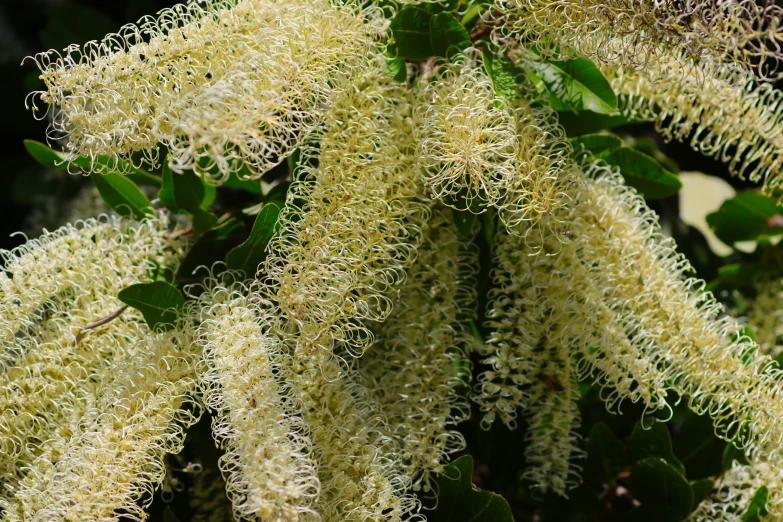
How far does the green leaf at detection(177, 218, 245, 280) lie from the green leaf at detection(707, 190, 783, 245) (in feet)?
3.83

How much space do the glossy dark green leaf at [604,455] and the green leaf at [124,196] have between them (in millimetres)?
898

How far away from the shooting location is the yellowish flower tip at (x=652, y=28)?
916 millimetres

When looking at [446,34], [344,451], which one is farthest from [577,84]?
[344,451]

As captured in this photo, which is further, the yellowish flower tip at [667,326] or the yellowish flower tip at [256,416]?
the yellowish flower tip at [667,326]

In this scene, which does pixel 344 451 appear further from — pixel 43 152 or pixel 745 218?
pixel 745 218

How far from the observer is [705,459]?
1.40 metres

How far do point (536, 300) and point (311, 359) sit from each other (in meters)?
0.40

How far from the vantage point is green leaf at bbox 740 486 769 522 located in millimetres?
1229

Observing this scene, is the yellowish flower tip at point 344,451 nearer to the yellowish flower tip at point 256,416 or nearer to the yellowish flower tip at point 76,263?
the yellowish flower tip at point 256,416

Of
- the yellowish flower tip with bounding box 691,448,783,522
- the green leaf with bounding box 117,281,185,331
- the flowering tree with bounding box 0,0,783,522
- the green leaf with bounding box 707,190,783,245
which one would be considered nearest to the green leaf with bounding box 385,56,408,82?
the flowering tree with bounding box 0,0,783,522

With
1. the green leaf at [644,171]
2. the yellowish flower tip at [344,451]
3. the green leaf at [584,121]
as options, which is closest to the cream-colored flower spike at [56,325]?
the yellowish flower tip at [344,451]

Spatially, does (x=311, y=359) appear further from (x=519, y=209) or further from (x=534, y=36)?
(x=534, y=36)

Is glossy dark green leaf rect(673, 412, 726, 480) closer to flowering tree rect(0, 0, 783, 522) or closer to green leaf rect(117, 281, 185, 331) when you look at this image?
flowering tree rect(0, 0, 783, 522)

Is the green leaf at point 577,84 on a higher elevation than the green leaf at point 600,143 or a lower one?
higher
